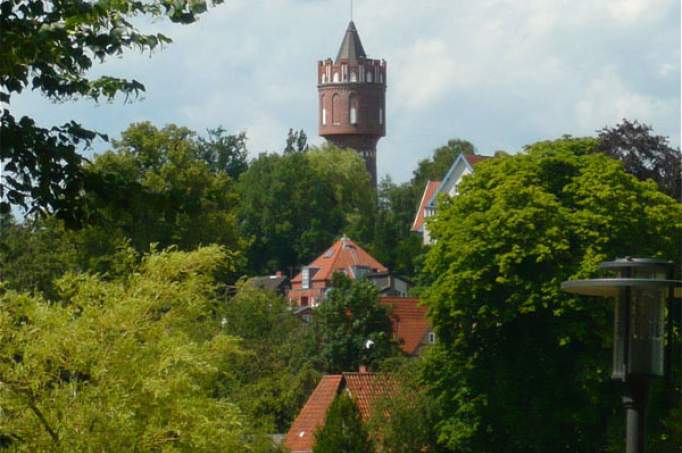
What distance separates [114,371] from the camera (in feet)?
54.7

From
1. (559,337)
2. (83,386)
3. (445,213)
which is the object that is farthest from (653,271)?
(445,213)

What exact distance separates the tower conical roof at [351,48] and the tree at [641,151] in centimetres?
12021

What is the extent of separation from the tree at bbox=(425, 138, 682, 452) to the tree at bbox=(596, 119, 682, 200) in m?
8.24

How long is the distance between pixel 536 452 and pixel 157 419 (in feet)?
96.0

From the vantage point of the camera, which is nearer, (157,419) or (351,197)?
(157,419)

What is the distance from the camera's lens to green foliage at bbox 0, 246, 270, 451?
16016 mm

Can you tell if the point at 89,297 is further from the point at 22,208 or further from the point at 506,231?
the point at 506,231

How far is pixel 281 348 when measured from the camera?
63.4m

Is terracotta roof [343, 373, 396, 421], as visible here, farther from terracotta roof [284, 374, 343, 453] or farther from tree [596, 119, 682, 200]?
tree [596, 119, 682, 200]

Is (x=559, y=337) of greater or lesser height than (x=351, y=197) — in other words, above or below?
below

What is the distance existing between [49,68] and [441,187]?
103426mm

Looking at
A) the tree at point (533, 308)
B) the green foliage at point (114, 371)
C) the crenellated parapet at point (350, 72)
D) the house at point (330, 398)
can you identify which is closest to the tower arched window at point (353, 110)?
the crenellated parapet at point (350, 72)

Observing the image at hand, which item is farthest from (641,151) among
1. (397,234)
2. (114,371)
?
(397,234)

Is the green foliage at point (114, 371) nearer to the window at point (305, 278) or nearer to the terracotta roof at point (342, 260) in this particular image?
the terracotta roof at point (342, 260)
